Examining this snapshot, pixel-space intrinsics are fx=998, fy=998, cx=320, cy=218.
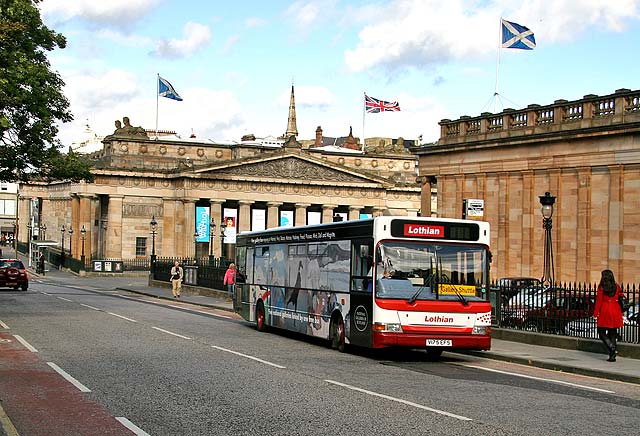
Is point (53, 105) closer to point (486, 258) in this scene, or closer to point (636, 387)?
point (486, 258)

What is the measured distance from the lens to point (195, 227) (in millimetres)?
101625

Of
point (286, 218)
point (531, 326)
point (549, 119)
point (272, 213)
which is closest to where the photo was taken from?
point (531, 326)

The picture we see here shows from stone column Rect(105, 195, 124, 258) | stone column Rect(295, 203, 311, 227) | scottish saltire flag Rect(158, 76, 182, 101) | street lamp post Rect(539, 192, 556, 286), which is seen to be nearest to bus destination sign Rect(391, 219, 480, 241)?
street lamp post Rect(539, 192, 556, 286)

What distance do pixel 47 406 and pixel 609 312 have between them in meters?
11.7

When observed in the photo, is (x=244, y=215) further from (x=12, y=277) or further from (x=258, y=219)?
(x=12, y=277)

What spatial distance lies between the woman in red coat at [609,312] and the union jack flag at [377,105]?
2281 inches

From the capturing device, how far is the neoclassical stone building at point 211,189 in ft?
332

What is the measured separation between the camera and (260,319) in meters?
28.8

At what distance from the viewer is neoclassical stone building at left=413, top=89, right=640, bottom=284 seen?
118ft

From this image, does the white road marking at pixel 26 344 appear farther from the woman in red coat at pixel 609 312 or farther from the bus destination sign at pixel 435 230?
the woman in red coat at pixel 609 312

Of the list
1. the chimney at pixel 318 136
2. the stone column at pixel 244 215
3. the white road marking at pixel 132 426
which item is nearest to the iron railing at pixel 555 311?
the white road marking at pixel 132 426

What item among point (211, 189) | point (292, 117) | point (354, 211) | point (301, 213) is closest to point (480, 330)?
point (211, 189)

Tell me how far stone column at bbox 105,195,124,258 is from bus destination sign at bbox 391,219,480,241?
83.3 m

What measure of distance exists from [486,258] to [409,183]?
93.5 metres
